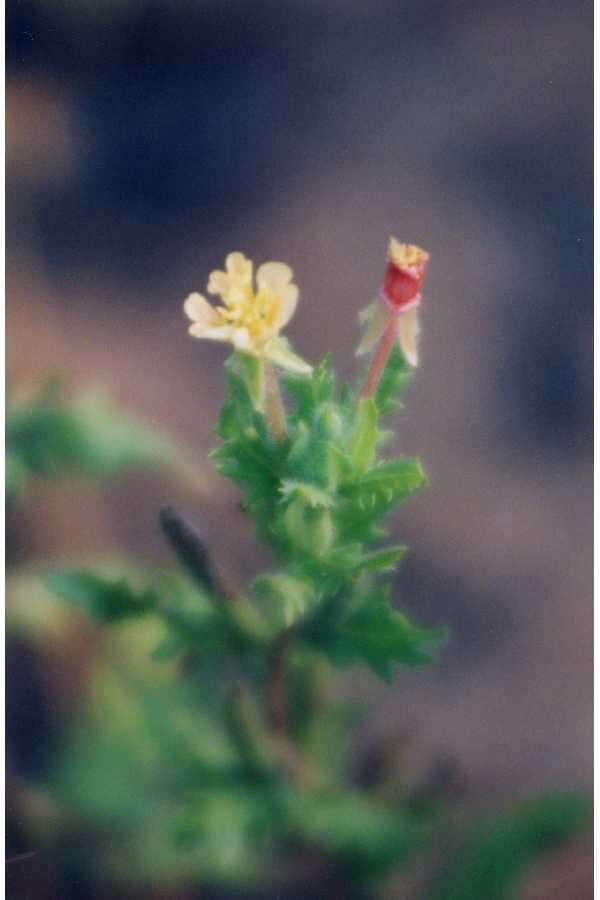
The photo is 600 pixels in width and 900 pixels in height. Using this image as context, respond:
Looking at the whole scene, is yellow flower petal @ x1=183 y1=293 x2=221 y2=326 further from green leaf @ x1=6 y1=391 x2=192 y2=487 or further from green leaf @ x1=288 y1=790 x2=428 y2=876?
green leaf @ x1=288 y1=790 x2=428 y2=876

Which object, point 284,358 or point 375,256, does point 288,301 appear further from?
point 375,256

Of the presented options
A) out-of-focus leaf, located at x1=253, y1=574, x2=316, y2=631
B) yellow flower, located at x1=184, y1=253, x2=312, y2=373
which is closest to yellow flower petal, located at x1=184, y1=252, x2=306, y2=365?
yellow flower, located at x1=184, y1=253, x2=312, y2=373

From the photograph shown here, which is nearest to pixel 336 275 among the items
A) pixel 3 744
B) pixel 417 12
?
pixel 417 12

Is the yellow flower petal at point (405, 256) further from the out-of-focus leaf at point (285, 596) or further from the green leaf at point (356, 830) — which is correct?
the green leaf at point (356, 830)

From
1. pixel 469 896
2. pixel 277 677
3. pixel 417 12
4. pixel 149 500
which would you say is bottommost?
pixel 469 896

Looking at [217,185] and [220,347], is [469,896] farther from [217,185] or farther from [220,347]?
[217,185]

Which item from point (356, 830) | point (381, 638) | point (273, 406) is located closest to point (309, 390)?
point (273, 406)

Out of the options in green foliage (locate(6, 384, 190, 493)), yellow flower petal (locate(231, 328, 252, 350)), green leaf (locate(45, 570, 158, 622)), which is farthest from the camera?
green foliage (locate(6, 384, 190, 493))
